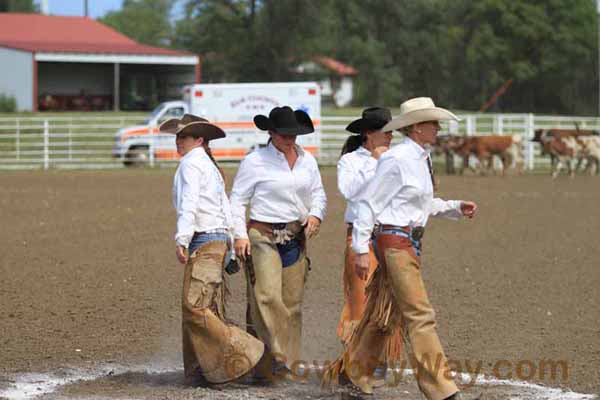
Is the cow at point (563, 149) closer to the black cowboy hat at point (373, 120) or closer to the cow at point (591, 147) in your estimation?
the cow at point (591, 147)

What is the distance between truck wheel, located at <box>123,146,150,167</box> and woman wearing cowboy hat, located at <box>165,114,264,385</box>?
24857mm

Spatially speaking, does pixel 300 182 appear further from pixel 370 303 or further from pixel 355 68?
pixel 355 68

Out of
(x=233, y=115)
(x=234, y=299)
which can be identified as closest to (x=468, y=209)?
(x=234, y=299)

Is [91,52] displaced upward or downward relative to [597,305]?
upward

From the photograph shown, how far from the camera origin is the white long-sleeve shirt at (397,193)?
237 inches

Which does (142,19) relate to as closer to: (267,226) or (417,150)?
(267,226)

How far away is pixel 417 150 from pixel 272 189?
1.19 m

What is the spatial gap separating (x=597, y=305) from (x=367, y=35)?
58.4 meters

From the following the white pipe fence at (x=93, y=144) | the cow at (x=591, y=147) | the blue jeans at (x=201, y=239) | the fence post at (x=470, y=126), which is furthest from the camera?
the fence post at (x=470, y=126)

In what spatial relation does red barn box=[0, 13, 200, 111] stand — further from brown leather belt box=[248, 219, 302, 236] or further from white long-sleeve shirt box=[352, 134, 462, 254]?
white long-sleeve shirt box=[352, 134, 462, 254]

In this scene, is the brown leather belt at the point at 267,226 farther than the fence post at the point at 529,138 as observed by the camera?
No

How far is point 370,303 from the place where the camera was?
629 centimetres

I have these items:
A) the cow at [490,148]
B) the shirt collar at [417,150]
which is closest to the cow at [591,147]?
the cow at [490,148]

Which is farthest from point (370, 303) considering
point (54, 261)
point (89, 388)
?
point (54, 261)
